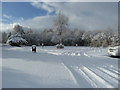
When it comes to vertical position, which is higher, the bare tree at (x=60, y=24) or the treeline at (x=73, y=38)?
the bare tree at (x=60, y=24)

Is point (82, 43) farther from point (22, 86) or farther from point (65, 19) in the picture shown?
point (22, 86)

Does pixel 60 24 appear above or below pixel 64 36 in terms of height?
above

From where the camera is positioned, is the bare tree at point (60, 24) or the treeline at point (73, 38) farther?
the bare tree at point (60, 24)

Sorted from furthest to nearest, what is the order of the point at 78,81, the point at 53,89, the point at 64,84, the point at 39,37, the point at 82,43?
1. the point at 39,37
2. the point at 82,43
3. the point at 78,81
4. the point at 64,84
5. the point at 53,89

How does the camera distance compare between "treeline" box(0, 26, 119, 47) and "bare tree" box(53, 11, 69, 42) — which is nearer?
"treeline" box(0, 26, 119, 47)

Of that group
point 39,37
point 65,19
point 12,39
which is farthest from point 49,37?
point 12,39

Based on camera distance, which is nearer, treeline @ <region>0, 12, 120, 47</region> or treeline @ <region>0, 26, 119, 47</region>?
treeline @ <region>0, 26, 119, 47</region>

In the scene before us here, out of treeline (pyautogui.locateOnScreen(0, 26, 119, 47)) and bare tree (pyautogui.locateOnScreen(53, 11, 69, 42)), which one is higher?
bare tree (pyautogui.locateOnScreen(53, 11, 69, 42))

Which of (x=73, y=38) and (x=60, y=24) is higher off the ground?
(x=60, y=24)

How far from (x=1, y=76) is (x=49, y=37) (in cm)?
5683

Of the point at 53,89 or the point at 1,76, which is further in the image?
the point at 1,76

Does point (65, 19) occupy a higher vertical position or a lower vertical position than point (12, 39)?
higher

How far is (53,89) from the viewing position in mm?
4906

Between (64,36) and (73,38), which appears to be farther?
(73,38)
